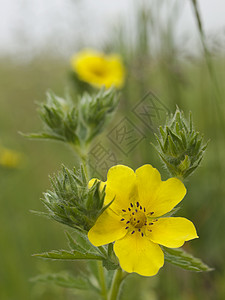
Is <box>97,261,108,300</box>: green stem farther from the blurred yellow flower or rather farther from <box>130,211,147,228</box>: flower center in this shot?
the blurred yellow flower

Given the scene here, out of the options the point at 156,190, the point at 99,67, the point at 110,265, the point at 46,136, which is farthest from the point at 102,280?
the point at 99,67

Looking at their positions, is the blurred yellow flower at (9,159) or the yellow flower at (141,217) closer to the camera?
the yellow flower at (141,217)

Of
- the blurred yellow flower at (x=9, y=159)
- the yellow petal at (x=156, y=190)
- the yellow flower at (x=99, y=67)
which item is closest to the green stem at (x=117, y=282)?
the yellow petal at (x=156, y=190)

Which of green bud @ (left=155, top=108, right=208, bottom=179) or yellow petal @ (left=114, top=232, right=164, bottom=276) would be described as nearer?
yellow petal @ (left=114, top=232, right=164, bottom=276)

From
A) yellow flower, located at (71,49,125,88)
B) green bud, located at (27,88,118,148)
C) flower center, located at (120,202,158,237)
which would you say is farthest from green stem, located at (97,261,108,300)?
yellow flower, located at (71,49,125,88)

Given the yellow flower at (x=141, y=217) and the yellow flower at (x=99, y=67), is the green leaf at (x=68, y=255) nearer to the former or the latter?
the yellow flower at (x=141, y=217)
